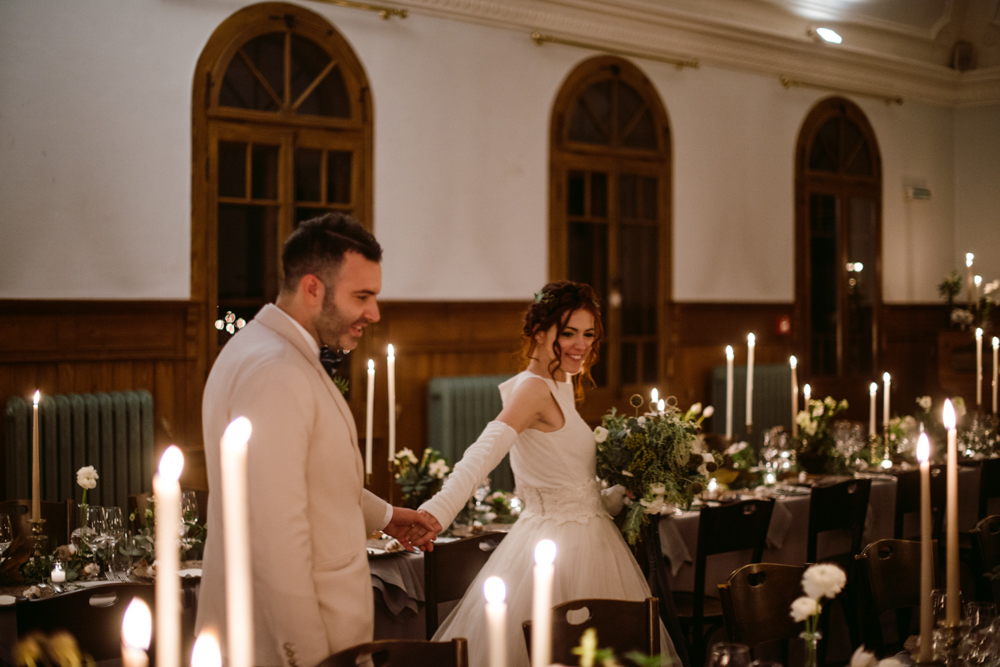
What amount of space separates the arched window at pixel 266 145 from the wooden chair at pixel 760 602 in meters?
4.32

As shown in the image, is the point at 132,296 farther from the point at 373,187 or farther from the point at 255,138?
the point at 373,187

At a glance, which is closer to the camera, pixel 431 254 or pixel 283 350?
pixel 283 350

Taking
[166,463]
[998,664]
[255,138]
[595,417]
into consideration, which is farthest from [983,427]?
[166,463]

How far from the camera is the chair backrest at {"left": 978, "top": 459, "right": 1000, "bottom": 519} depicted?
4926mm

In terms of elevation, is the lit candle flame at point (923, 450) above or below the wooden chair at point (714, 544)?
above

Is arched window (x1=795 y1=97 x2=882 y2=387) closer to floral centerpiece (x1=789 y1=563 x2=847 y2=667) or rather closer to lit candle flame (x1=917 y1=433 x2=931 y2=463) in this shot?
lit candle flame (x1=917 y1=433 x2=931 y2=463)

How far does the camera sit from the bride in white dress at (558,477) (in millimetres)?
2984

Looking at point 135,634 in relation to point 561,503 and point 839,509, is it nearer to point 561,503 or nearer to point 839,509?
point 561,503

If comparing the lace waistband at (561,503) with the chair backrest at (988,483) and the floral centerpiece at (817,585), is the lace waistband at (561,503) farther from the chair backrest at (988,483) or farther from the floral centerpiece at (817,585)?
the chair backrest at (988,483)

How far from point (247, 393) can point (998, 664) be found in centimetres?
186

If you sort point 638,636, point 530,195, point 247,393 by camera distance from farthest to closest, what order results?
point 530,195 → point 638,636 → point 247,393

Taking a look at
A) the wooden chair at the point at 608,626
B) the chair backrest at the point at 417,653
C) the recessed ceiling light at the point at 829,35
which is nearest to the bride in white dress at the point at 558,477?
the wooden chair at the point at 608,626

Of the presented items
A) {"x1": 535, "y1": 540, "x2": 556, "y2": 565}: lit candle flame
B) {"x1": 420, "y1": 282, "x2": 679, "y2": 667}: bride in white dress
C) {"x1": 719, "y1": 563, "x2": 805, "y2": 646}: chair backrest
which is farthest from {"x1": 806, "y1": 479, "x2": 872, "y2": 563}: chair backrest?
{"x1": 535, "y1": 540, "x2": 556, "y2": 565}: lit candle flame

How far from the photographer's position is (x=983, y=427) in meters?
5.81
